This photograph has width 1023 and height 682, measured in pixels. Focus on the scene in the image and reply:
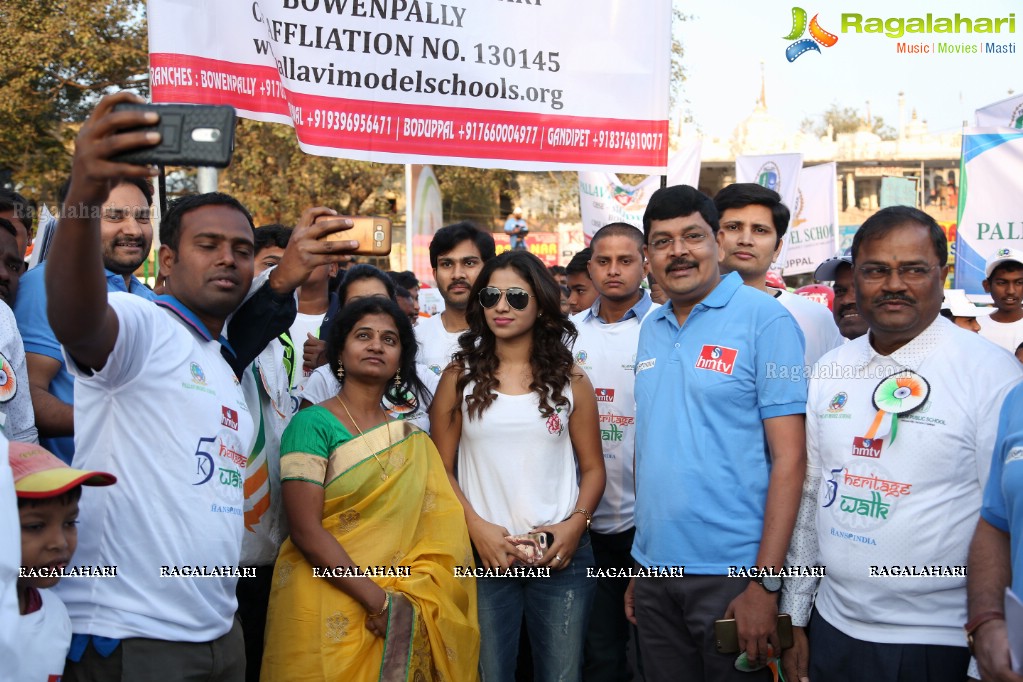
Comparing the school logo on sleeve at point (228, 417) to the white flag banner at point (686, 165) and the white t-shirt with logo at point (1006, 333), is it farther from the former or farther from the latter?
the white flag banner at point (686, 165)

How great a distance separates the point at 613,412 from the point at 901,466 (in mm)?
1683

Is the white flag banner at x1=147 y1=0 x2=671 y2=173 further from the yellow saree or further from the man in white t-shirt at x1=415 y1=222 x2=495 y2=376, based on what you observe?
the yellow saree

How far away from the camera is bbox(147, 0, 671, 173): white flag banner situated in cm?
380

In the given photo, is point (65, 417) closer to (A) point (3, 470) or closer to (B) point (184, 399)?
(B) point (184, 399)

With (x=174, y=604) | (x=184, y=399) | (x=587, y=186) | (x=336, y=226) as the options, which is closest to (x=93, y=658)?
(x=174, y=604)

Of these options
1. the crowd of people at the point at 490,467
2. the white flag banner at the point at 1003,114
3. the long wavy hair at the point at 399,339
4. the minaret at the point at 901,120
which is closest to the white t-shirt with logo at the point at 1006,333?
the white flag banner at the point at 1003,114

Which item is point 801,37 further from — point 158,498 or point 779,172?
point 158,498

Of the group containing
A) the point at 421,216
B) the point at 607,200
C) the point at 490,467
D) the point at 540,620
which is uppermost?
the point at 421,216

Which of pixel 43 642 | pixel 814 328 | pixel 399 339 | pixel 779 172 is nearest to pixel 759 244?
pixel 814 328

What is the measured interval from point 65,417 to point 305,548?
898mm

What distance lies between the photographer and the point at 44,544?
232 cm

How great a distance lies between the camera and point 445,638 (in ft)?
11.0

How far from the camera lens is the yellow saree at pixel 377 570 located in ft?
10.6

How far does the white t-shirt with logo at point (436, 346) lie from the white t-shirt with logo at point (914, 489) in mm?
1992
